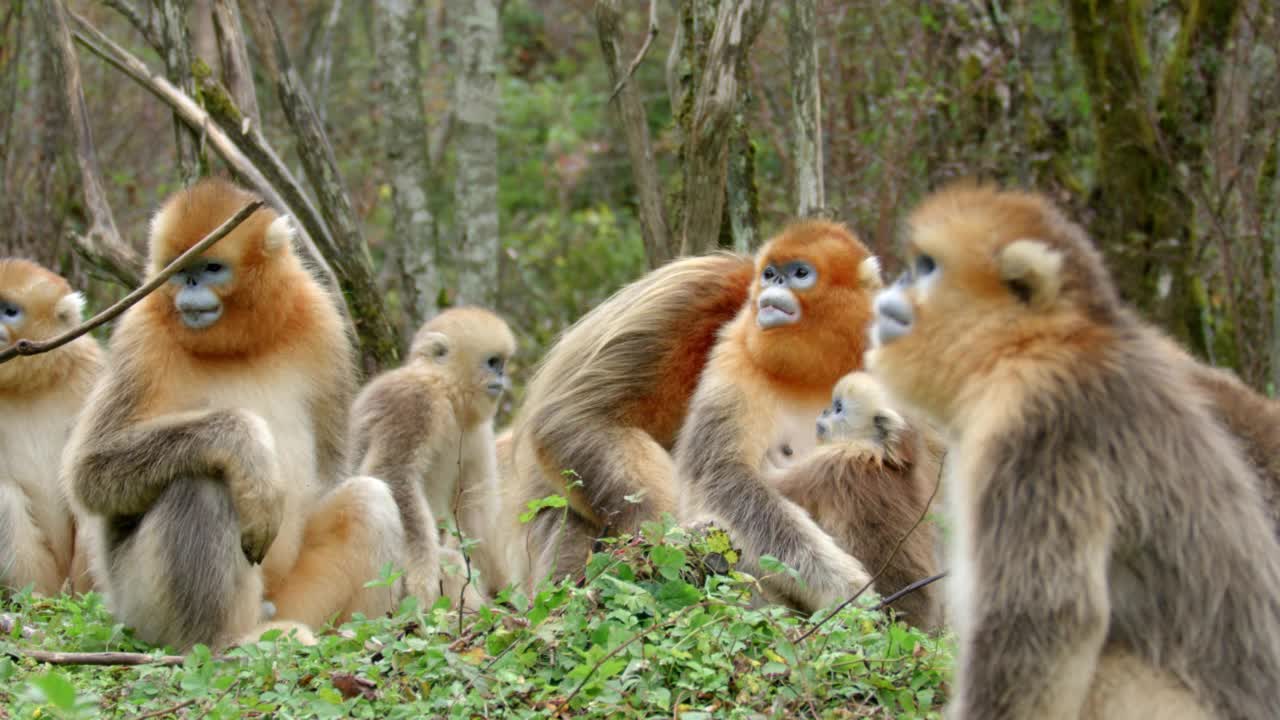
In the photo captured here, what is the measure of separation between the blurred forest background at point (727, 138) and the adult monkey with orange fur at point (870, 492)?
5.12 feet

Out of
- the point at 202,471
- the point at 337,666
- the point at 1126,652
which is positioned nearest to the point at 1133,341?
the point at 1126,652

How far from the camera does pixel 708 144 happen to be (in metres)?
5.95

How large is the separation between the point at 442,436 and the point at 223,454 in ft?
5.31

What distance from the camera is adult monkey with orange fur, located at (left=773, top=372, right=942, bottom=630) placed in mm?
4820

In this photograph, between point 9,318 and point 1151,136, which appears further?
point 1151,136

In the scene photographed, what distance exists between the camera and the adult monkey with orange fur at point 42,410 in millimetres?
6012

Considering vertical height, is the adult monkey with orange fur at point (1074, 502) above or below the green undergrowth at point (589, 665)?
above

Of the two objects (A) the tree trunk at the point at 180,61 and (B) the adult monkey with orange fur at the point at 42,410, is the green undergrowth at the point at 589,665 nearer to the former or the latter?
(B) the adult monkey with orange fur at the point at 42,410

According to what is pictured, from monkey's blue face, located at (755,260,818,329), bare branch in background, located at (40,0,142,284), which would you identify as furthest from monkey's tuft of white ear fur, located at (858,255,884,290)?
bare branch in background, located at (40,0,142,284)

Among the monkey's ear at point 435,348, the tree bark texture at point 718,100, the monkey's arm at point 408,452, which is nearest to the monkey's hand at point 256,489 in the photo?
the monkey's arm at point 408,452

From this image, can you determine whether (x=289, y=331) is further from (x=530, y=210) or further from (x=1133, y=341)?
(x=530, y=210)

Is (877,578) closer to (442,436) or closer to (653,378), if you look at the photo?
(653,378)

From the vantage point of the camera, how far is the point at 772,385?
493cm

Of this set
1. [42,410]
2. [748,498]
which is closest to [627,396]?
[748,498]
